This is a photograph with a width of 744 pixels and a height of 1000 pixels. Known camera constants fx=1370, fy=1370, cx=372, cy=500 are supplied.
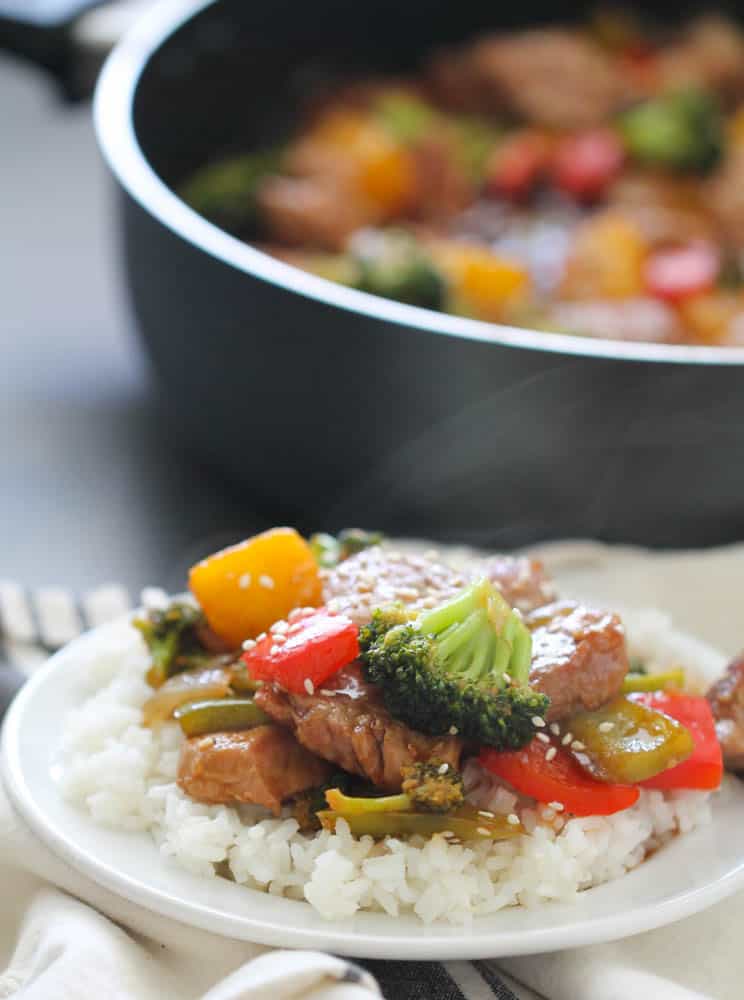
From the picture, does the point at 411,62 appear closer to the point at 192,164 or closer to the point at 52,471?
the point at 192,164

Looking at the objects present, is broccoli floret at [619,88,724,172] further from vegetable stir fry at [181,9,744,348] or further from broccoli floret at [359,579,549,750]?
broccoli floret at [359,579,549,750]

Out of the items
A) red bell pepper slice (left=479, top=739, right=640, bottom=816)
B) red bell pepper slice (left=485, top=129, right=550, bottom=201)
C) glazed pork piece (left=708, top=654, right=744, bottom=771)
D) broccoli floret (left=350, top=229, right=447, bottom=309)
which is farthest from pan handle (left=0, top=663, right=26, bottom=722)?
red bell pepper slice (left=485, top=129, right=550, bottom=201)

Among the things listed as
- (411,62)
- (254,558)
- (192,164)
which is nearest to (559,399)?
(254,558)

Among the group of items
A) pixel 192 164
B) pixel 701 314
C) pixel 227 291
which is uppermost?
pixel 227 291

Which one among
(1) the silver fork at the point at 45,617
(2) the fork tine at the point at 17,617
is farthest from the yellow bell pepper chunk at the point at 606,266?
(2) the fork tine at the point at 17,617

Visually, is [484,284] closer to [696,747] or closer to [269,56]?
[269,56]

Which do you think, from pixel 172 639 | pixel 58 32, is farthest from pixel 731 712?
pixel 58 32

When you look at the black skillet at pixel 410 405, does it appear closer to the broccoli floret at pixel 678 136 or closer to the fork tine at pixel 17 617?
the fork tine at pixel 17 617
